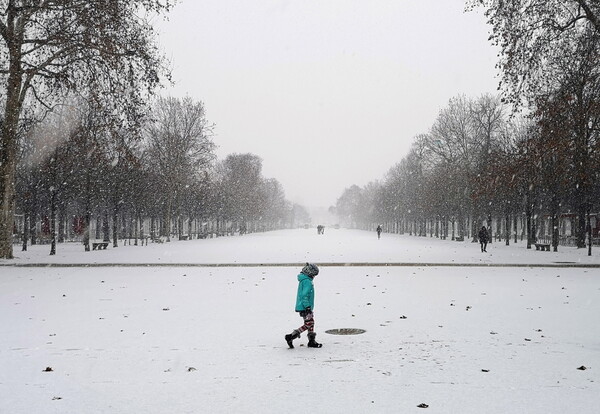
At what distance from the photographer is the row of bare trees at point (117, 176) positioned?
33719mm

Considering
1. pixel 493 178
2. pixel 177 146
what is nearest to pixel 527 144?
pixel 493 178

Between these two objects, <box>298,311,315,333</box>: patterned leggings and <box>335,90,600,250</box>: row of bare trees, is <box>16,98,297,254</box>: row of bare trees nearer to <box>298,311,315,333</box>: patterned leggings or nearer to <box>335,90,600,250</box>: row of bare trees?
<box>298,311,315,333</box>: patterned leggings

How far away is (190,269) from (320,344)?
16.8m

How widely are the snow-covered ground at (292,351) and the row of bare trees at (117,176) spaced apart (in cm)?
1208

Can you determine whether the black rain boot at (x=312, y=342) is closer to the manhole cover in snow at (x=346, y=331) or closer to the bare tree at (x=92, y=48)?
the manhole cover in snow at (x=346, y=331)

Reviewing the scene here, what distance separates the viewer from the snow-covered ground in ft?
19.2

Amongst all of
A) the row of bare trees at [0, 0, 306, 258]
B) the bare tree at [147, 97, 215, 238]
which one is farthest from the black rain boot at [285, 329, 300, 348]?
the bare tree at [147, 97, 215, 238]

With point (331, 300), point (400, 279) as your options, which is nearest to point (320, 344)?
point (331, 300)

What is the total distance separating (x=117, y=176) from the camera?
44.3m

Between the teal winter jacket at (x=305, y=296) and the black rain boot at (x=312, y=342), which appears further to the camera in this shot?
the teal winter jacket at (x=305, y=296)

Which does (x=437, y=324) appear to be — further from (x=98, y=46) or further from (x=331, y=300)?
(x=98, y=46)

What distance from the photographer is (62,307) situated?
1270cm

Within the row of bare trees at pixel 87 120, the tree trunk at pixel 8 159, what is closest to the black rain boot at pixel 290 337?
the row of bare trees at pixel 87 120

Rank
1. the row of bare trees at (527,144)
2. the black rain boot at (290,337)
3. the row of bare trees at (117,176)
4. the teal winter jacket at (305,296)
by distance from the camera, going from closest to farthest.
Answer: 1. the black rain boot at (290,337)
2. the teal winter jacket at (305,296)
3. the row of bare trees at (527,144)
4. the row of bare trees at (117,176)
